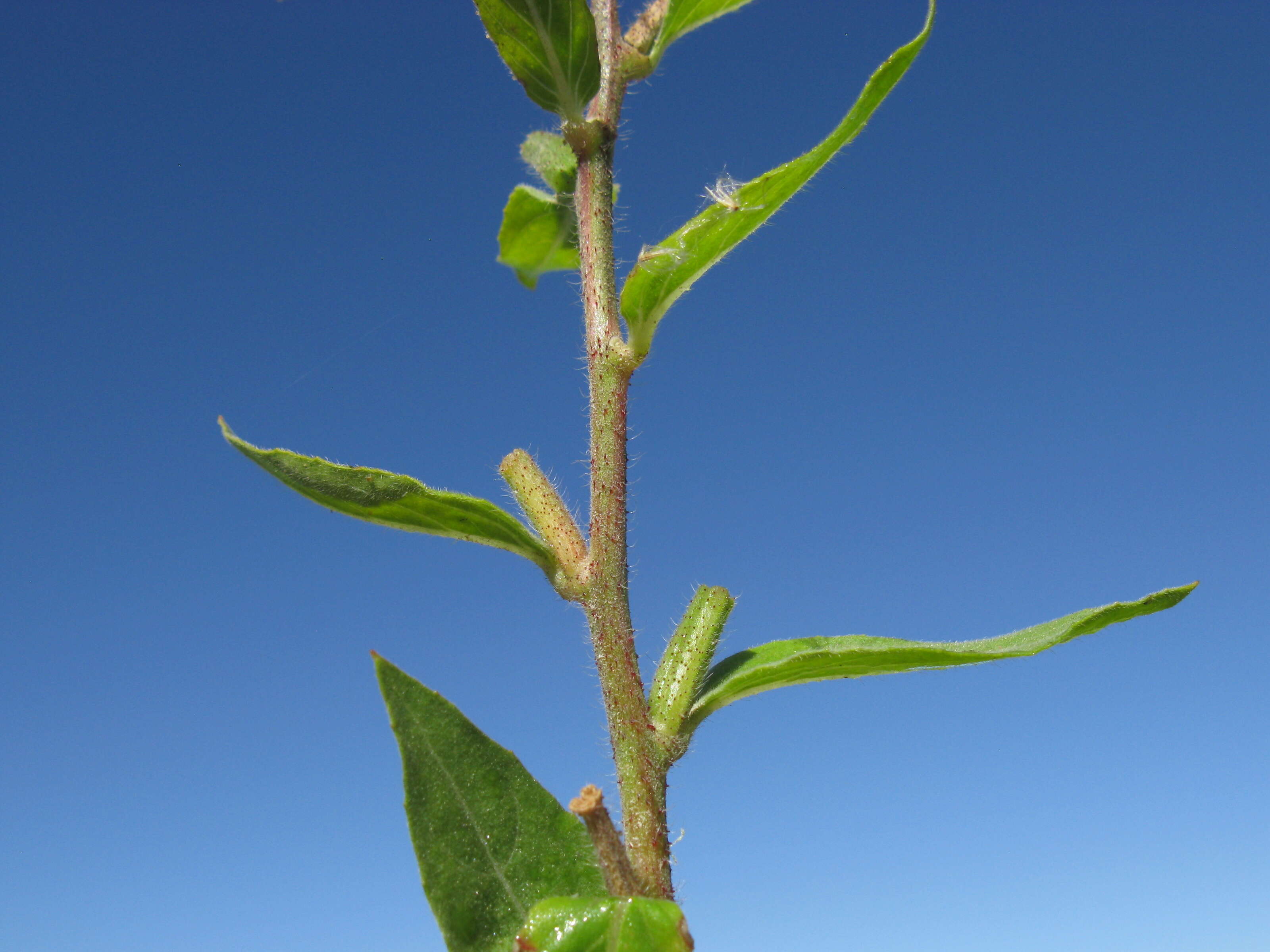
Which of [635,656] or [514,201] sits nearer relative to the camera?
[635,656]

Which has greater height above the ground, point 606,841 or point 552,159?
point 552,159

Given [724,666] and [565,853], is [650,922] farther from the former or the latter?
[724,666]

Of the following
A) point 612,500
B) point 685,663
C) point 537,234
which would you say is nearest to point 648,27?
point 537,234

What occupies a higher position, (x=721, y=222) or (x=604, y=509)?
(x=721, y=222)

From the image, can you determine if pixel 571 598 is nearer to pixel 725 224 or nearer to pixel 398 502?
pixel 398 502

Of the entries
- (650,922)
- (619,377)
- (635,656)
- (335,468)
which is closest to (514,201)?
(619,377)

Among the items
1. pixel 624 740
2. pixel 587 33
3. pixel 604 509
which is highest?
pixel 587 33

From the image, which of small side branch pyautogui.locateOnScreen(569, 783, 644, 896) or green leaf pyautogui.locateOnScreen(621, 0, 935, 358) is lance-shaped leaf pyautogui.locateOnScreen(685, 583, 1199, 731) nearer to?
small side branch pyautogui.locateOnScreen(569, 783, 644, 896)

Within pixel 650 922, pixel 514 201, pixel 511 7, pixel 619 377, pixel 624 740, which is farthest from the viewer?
pixel 514 201
